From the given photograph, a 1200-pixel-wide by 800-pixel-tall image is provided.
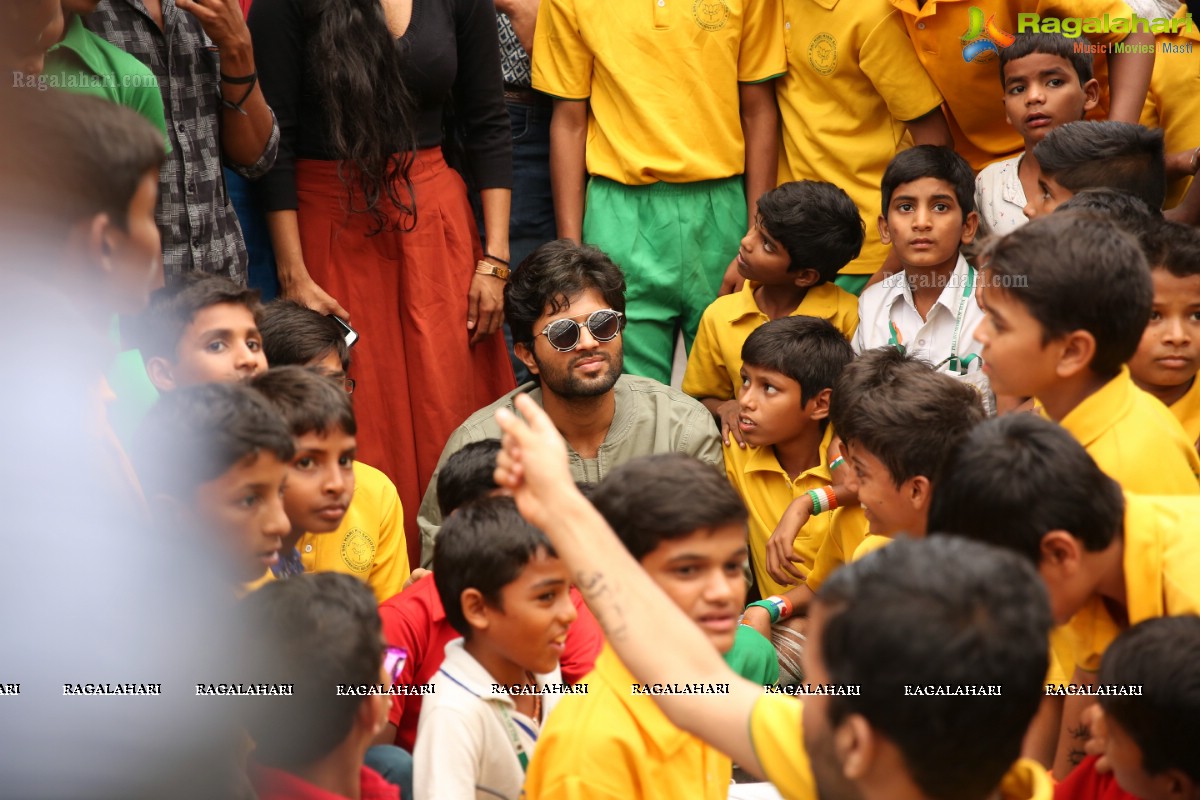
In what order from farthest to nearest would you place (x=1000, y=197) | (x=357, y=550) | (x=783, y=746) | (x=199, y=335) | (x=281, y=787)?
(x=1000, y=197), (x=357, y=550), (x=199, y=335), (x=281, y=787), (x=783, y=746)

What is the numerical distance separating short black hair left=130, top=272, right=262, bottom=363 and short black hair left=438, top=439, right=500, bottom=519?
72 cm

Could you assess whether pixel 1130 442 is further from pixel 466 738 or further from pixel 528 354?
pixel 528 354

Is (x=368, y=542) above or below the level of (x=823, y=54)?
below

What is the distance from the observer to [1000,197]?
4.25 m

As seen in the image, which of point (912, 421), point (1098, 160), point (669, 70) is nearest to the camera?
point (912, 421)

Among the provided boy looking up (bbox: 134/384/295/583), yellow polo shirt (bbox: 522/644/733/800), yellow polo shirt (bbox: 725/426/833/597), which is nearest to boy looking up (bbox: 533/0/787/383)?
yellow polo shirt (bbox: 725/426/833/597)

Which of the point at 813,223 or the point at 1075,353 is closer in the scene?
the point at 1075,353

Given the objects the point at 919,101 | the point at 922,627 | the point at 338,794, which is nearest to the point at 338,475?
the point at 338,794

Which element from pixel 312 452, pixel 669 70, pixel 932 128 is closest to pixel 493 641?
pixel 312 452

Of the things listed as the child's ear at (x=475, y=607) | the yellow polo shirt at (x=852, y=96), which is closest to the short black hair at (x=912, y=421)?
the child's ear at (x=475, y=607)

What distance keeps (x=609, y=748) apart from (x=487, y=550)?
61cm

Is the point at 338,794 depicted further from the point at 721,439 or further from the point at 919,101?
the point at 919,101

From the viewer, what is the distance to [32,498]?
1.92 meters

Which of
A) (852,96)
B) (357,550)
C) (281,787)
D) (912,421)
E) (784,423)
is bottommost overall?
(357,550)
